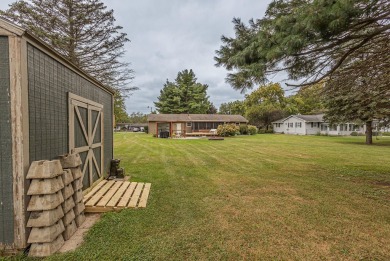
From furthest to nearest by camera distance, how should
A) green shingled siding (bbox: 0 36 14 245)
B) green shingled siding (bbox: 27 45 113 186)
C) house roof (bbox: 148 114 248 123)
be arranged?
house roof (bbox: 148 114 248 123), green shingled siding (bbox: 27 45 113 186), green shingled siding (bbox: 0 36 14 245)

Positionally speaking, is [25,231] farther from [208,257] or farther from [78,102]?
[78,102]

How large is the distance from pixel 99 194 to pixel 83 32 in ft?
43.9

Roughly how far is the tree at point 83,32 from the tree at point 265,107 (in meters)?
27.2

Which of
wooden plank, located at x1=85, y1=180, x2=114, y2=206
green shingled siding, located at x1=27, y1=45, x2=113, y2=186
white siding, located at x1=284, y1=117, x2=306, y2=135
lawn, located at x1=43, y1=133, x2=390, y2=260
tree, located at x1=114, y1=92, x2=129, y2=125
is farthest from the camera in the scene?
white siding, located at x1=284, y1=117, x2=306, y2=135

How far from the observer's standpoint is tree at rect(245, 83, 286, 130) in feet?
137

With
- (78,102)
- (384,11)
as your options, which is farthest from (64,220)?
(384,11)

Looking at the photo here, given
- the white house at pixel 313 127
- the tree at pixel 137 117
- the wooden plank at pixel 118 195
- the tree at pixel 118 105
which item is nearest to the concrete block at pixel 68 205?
the wooden plank at pixel 118 195

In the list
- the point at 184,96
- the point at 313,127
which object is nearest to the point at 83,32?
the point at 184,96

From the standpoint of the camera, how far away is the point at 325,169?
8.62m

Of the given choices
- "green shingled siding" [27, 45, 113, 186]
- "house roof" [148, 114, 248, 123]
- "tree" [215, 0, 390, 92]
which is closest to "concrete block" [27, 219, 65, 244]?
"green shingled siding" [27, 45, 113, 186]

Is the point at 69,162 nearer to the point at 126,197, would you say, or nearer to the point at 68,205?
the point at 68,205

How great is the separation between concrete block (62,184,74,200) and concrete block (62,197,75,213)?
3.0 inches

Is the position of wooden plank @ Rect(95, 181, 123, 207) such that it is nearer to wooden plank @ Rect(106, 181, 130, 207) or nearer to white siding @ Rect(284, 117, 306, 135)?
wooden plank @ Rect(106, 181, 130, 207)

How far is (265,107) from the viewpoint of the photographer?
41.5 meters
